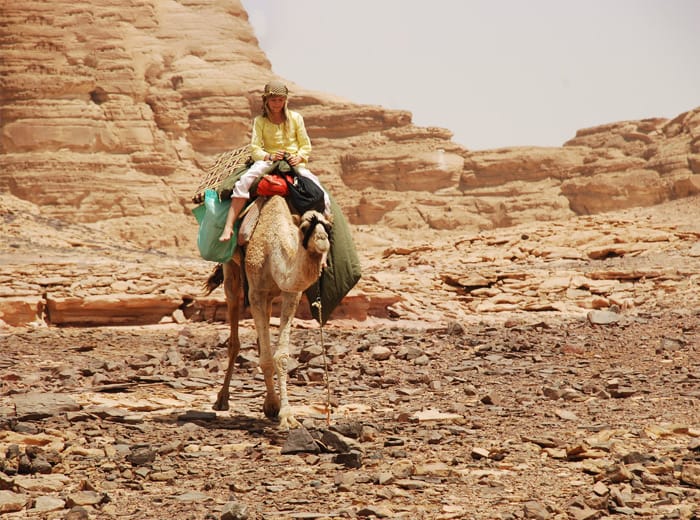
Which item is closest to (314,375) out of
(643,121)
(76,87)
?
(76,87)

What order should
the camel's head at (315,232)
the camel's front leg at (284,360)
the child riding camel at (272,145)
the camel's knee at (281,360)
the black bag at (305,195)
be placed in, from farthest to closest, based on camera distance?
the child riding camel at (272,145)
the black bag at (305,195)
the camel's knee at (281,360)
the camel's front leg at (284,360)
the camel's head at (315,232)

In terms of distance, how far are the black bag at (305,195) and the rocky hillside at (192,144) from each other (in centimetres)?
4308

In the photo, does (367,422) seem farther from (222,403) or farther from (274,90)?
(274,90)

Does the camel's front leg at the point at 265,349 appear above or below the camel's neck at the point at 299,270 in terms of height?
below

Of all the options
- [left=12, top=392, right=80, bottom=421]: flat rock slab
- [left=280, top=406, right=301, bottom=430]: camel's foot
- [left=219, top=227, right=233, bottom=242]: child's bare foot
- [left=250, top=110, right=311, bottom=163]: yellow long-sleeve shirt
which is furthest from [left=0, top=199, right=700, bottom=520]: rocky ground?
[left=250, top=110, right=311, bottom=163]: yellow long-sleeve shirt

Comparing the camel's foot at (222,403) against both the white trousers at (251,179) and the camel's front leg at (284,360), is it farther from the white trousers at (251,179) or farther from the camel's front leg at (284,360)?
the white trousers at (251,179)

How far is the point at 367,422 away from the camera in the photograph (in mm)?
6965

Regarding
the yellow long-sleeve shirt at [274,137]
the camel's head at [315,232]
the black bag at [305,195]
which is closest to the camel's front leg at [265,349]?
the black bag at [305,195]

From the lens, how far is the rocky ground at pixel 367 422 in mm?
4875

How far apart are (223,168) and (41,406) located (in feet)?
9.27

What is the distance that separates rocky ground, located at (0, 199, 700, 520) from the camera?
16.0ft

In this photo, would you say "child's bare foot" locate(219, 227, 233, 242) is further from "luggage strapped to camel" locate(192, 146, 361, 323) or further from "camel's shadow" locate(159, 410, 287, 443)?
"camel's shadow" locate(159, 410, 287, 443)

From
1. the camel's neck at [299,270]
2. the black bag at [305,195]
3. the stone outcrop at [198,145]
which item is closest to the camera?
the camel's neck at [299,270]

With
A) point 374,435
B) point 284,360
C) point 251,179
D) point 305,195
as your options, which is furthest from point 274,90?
point 374,435
